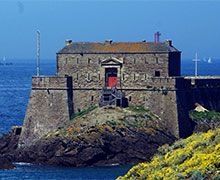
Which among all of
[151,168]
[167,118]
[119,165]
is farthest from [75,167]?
[151,168]

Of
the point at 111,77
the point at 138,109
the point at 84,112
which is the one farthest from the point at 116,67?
the point at 84,112

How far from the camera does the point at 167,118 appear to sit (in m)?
53.9

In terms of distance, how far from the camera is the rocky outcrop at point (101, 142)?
50.5 metres

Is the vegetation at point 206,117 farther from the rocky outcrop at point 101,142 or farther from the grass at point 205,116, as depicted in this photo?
the rocky outcrop at point 101,142

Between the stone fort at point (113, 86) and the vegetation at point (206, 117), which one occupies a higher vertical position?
the stone fort at point (113, 86)

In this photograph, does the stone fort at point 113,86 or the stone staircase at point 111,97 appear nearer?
the stone fort at point 113,86

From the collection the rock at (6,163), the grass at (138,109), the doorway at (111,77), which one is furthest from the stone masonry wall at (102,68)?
the rock at (6,163)

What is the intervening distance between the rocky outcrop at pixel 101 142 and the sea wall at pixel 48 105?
5.97 feet

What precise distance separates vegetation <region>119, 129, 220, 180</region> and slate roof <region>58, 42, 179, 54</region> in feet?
102

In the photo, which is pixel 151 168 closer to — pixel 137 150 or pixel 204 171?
pixel 204 171

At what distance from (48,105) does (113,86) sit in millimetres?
3369

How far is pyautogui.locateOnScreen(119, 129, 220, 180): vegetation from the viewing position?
1983 centimetres

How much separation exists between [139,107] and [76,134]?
4689 millimetres

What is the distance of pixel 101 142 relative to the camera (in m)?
50.7
